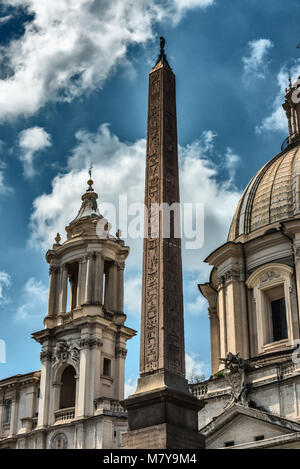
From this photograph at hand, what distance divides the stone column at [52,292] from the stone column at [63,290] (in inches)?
19.3

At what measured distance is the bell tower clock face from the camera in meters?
35.5

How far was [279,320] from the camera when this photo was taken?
112ft

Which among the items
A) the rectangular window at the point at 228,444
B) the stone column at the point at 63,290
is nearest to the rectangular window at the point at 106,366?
the stone column at the point at 63,290

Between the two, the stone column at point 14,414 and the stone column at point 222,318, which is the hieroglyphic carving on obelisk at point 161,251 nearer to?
the stone column at point 222,318

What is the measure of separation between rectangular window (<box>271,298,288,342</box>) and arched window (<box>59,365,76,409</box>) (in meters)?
11.5

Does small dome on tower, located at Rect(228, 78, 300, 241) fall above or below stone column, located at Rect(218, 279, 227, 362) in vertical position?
above

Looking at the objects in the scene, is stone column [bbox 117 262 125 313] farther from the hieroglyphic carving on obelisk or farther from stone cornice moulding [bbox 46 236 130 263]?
the hieroglyphic carving on obelisk

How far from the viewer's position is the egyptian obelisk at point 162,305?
1403 centimetres

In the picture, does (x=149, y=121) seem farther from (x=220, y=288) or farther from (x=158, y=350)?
(x=220, y=288)

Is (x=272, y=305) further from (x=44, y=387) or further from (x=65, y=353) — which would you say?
(x=44, y=387)

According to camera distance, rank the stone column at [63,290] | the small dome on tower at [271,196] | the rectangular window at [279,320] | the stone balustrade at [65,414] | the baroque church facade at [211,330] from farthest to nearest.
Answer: the stone column at [63,290]
the stone balustrade at [65,414]
the small dome on tower at [271,196]
the rectangular window at [279,320]
the baroque church facade at [211,330]

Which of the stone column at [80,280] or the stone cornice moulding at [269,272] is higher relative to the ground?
the stone column at [80,280]

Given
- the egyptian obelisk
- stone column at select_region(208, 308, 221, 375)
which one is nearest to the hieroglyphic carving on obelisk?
the egyptian obelisk

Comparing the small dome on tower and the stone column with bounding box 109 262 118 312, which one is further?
the stone column with bounding box 109 262 118 312
